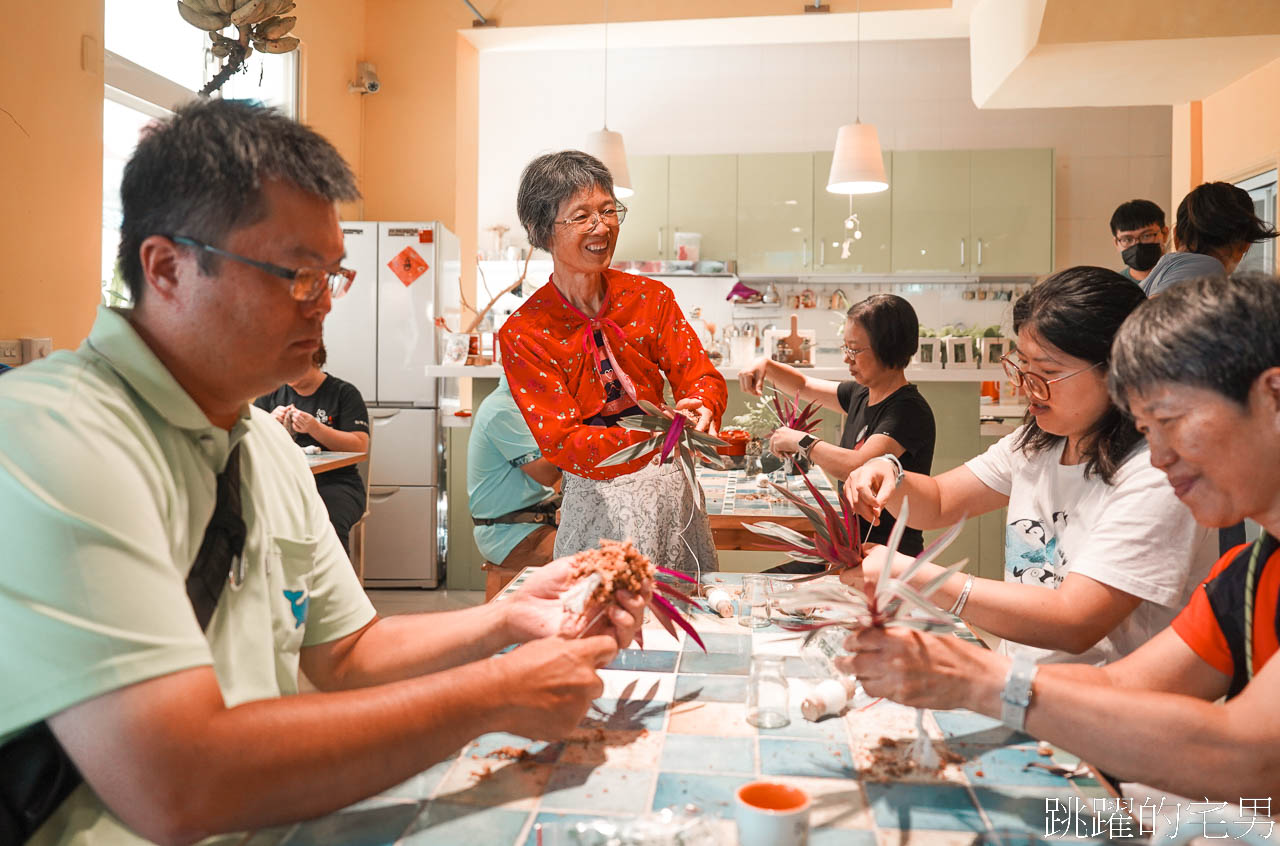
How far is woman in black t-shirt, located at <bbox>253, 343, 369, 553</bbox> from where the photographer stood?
13.6ft

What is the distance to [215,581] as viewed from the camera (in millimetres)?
1123

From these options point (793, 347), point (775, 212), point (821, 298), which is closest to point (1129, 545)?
point (793, 347)

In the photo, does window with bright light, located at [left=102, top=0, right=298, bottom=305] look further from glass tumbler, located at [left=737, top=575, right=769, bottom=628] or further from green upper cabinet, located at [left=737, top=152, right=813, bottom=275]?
green upper cabinet, located at [left=737, top=152, right=813, bottom=275]

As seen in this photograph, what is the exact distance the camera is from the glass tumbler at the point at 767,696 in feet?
4.29

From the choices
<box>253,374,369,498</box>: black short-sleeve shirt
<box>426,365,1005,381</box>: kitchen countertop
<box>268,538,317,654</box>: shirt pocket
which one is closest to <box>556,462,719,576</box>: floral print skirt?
<box>268,538,317,654</box>: shirt pocket

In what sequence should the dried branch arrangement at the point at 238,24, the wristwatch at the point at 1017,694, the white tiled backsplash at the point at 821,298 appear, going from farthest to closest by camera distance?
the white tiled backsplash at the point at 821,298, the dried branch arrangement at the point at 238,24, the wristwatch at the point at 1017,694

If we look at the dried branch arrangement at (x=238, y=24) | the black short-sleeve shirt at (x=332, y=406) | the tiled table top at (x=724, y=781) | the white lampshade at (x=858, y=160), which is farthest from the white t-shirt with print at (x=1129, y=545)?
the white lampshade at (x=858, y=160)

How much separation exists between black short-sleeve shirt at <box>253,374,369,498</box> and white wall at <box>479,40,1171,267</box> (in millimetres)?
4389

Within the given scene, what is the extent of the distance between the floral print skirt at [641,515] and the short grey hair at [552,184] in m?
0.66

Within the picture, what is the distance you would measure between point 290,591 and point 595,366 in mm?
1174

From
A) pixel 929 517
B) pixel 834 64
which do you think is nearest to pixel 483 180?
pixel 834 64

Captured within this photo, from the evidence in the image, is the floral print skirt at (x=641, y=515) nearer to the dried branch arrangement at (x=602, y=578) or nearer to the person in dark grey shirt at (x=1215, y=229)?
the dried branch arrangement at (x=602, y=578)

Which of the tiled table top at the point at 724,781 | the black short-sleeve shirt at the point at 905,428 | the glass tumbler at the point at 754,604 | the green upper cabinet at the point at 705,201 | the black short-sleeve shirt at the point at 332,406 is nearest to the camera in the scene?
the tiled table top at the point at 724,781

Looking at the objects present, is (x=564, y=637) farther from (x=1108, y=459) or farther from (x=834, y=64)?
(x=834, y=64)
